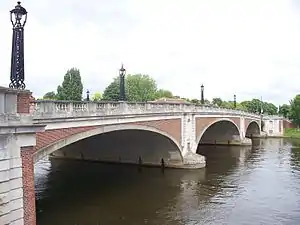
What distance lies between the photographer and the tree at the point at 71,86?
68812mm

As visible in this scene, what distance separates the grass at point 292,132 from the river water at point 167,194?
41985mm

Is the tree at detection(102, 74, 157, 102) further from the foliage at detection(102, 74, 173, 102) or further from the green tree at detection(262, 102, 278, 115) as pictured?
the green tree at detection(262, 102, 278, 115)

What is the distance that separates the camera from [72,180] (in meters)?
29.3

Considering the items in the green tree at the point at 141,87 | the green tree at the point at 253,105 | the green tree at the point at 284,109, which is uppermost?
the green tree at the point at 141,87

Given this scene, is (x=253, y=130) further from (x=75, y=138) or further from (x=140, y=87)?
(x=75, y=138)

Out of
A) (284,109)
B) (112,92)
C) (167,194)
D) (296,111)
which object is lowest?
(167,194)

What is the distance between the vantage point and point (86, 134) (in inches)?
715

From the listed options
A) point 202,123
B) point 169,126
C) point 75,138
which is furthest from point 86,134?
point 202,123

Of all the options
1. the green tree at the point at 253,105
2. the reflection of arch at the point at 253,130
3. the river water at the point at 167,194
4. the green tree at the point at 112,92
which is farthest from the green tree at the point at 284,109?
the river water at the point at 167,194

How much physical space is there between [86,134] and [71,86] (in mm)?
54226

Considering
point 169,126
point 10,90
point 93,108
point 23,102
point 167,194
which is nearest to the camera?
point 10,90

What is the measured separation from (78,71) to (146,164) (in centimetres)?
4296

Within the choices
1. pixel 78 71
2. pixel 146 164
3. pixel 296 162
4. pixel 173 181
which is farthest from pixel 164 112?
pixel 78 71

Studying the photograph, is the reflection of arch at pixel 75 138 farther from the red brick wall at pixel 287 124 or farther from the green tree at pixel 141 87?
the red brick wall at pixel 287 124
